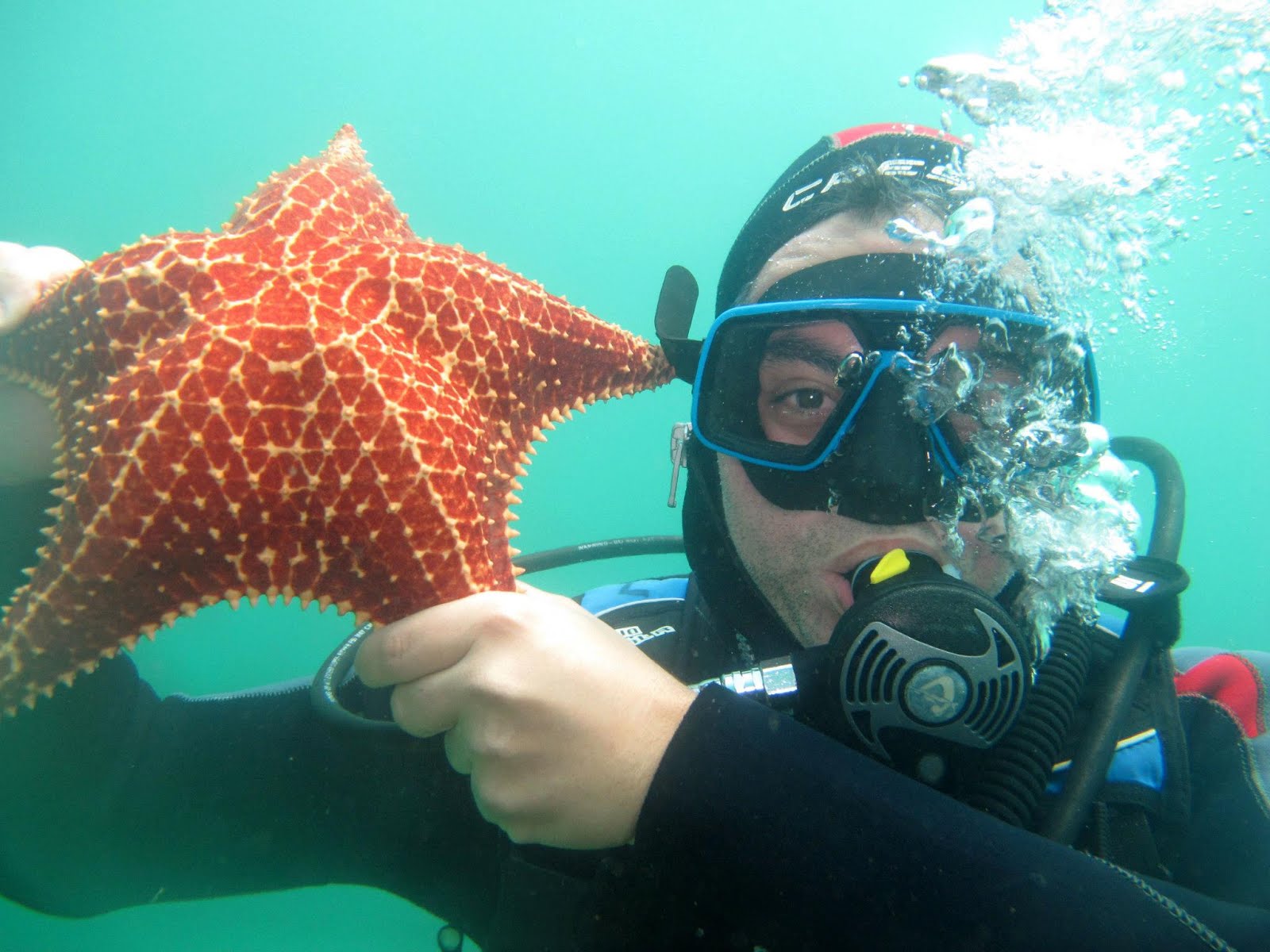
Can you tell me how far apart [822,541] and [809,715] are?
0.81m

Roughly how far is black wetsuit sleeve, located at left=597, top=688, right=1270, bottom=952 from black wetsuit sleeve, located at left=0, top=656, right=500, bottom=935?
2.02m

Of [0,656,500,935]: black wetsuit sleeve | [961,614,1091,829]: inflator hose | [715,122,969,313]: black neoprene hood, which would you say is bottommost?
[0,656,500,935]: black wetsuit sleeve

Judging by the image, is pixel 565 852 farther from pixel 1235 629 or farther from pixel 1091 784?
pixel 1235 629

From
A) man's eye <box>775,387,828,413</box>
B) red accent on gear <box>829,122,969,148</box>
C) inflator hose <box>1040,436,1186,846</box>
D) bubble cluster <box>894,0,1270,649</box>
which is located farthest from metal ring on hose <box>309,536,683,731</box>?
red accent on gear <box>829,122,969,148</box>

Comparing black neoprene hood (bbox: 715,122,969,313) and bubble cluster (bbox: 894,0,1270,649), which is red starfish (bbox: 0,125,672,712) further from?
bubble cluster (bbox: 894,0,1270,649)

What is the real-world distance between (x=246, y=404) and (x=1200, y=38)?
5.52m

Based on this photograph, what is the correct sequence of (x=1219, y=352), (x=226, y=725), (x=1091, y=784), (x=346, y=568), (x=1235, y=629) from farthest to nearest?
(x=1219, y=352)
(x=1235, y=629)
(x=226, y=725)
(x=1091, y=784)
(x=346, y=568)

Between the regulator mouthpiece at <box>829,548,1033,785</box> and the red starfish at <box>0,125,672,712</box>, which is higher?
the red starfish at <box>0,125,672,712</box>

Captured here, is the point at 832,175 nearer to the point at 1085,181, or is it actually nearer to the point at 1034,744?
the point at 1085,181

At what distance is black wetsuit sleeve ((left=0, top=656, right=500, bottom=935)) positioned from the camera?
3139mm

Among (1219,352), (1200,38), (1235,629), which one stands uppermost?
(1200,38)

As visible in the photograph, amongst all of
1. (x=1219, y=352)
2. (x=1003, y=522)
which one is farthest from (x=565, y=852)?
(x=1219, y=352)

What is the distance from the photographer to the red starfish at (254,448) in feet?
5.70

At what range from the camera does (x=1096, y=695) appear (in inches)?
109
